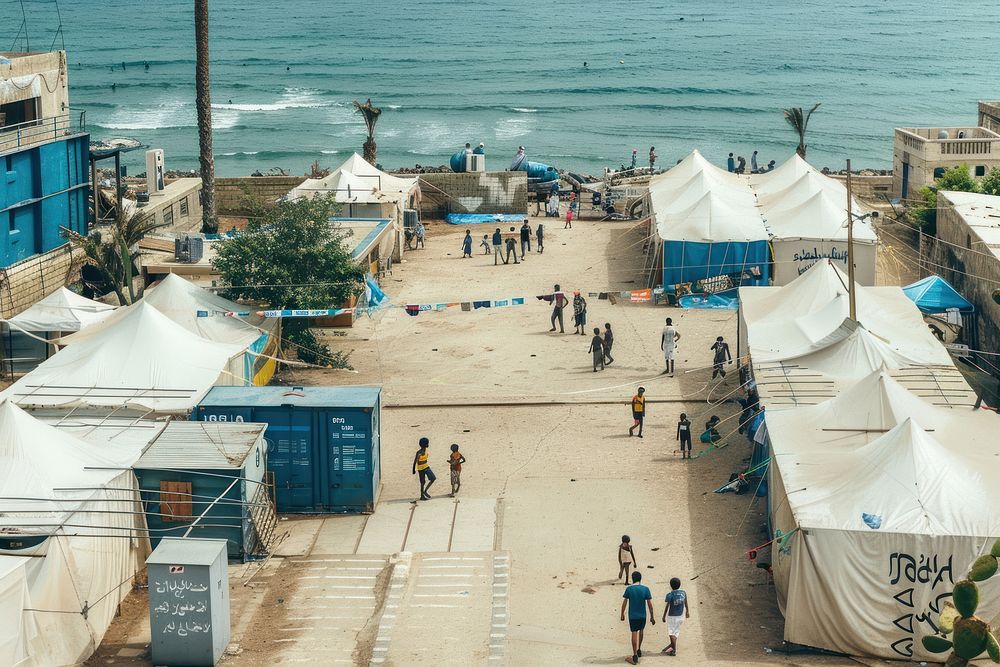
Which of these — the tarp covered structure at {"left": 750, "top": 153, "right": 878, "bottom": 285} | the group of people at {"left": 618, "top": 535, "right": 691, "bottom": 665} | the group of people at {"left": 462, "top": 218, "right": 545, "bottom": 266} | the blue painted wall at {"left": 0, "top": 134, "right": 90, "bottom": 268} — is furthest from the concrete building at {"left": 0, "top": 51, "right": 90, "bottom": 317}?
the group of people at {"left": 618, "top": 535, "right": 691, "bottom": 665}

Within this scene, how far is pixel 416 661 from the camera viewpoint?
15.7 meters

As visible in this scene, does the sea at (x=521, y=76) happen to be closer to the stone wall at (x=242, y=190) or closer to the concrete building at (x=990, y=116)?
the concrete building at (x=990, y=116)

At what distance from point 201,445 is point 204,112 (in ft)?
66.8

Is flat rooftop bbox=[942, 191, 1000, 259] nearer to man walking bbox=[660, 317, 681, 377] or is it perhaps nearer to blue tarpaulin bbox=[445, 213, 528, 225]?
man walking bbox=[660, 317, 681, 377]

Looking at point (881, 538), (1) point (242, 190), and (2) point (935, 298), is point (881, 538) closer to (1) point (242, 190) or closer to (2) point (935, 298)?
(2) point (935, 298)

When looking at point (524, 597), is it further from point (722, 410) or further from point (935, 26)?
point (935, 26)

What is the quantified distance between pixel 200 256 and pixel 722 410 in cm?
1465

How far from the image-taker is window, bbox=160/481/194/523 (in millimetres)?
18281

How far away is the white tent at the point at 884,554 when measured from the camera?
15.7m

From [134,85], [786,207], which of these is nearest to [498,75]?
[134,85]

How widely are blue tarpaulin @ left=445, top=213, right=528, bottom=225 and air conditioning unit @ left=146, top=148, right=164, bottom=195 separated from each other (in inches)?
398

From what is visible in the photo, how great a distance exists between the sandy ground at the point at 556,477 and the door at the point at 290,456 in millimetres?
408

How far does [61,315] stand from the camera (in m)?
27.2

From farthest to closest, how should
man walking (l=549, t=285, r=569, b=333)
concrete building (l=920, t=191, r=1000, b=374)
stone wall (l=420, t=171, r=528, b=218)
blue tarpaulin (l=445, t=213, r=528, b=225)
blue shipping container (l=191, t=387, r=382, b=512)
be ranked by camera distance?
stone wall (l=420, t=171, r=528, b=218) → blue tarpaulin (l=445, t=213, r=528, b=225) → man walking (l=549, t=285, r=569, b=333) → concrete building (l=920, t=191, r=1000, b=374) → blue shipping container (l=191, t=387, r=382, b=512)
